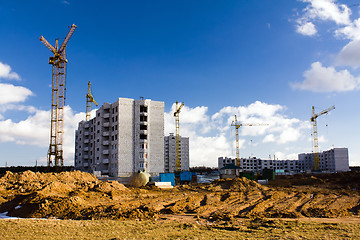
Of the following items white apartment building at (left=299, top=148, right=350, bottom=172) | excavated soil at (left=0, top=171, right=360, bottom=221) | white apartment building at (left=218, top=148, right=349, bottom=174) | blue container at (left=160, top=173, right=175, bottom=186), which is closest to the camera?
excavated soil at (left=0, top=171, right=360, bottom=221)

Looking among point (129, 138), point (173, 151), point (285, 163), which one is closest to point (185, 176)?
point (129, 138)

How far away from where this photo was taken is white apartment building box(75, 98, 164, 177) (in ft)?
242

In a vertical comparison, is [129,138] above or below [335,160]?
above

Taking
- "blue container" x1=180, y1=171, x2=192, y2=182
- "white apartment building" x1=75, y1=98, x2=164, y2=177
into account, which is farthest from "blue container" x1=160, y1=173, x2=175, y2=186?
"white apartment building" x1=75, y1=98, x2=164, y2=177

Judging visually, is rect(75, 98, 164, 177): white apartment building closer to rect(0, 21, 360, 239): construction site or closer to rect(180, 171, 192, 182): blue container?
rect(0, 21, 360, 239): construction site

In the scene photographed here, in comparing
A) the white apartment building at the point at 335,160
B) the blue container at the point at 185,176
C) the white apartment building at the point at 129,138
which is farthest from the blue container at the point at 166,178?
the white apartment building at the point at 335,160

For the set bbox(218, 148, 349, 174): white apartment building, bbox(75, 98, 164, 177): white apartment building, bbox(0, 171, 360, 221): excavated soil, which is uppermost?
bbox(75, 98, 164, 177): white apartment building

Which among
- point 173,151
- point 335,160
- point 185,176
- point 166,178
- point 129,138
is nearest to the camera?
point 166,178

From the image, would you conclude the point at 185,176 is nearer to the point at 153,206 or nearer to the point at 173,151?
the point at 153,206

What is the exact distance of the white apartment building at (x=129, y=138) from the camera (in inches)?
2901

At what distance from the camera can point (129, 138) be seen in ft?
245

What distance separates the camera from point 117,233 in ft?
44.1

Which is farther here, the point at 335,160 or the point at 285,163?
the point at 285,163

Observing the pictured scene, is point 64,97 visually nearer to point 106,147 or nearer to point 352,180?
point 106,147
